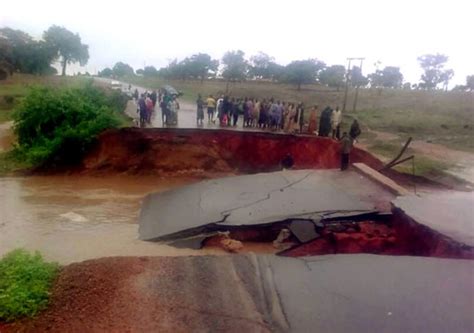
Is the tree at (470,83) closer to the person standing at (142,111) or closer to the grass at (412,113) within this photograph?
the grass at (412,113)

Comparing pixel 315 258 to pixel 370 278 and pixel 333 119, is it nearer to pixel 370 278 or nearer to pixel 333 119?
pixel 370 278

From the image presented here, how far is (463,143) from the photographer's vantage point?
2531cm

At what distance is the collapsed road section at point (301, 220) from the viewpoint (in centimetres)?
876

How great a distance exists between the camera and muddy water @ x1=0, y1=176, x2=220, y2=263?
33.9 feet

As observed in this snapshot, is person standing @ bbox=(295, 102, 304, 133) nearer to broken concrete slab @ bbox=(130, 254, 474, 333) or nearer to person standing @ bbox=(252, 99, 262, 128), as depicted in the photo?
person standing @ bbox=(252, 99, 262, 128)

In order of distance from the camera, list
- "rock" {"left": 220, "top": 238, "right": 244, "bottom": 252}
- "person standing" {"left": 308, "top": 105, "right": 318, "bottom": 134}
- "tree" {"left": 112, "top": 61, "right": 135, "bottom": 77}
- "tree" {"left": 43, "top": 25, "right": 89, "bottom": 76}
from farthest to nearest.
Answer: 1. "tree" {"left": 112, "top": 61, "right": 135, "bottom": 77}
2. "tree" {"left": 43, "top": 25, "right": 89, "bottom": 76}
3. "person standing" {"left": 308, "top": 105, "right": 318, "bottom": 134}
4. "rock" {"left": 220, "top": 238, "right": 244, "bottom": 252}

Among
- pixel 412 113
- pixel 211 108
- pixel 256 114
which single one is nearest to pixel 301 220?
pixel 256 114

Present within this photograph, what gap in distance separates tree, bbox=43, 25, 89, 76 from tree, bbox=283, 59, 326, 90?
28.8m

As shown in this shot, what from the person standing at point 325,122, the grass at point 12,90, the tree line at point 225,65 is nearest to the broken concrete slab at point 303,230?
the person standing at point 325,122

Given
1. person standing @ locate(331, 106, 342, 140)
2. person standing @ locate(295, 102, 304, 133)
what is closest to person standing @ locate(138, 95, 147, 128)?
person standing @ locate(295, 102, 304, 133)

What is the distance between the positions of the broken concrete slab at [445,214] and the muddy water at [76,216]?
151 inches

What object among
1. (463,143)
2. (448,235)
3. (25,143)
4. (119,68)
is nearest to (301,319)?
(448,235)

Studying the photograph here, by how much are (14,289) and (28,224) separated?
22.9ft

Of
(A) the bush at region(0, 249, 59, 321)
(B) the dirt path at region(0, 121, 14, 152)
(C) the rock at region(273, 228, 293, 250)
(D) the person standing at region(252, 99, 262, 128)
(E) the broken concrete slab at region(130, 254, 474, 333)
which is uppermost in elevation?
(D) the person standing at region(252, 99, 262, 128)
